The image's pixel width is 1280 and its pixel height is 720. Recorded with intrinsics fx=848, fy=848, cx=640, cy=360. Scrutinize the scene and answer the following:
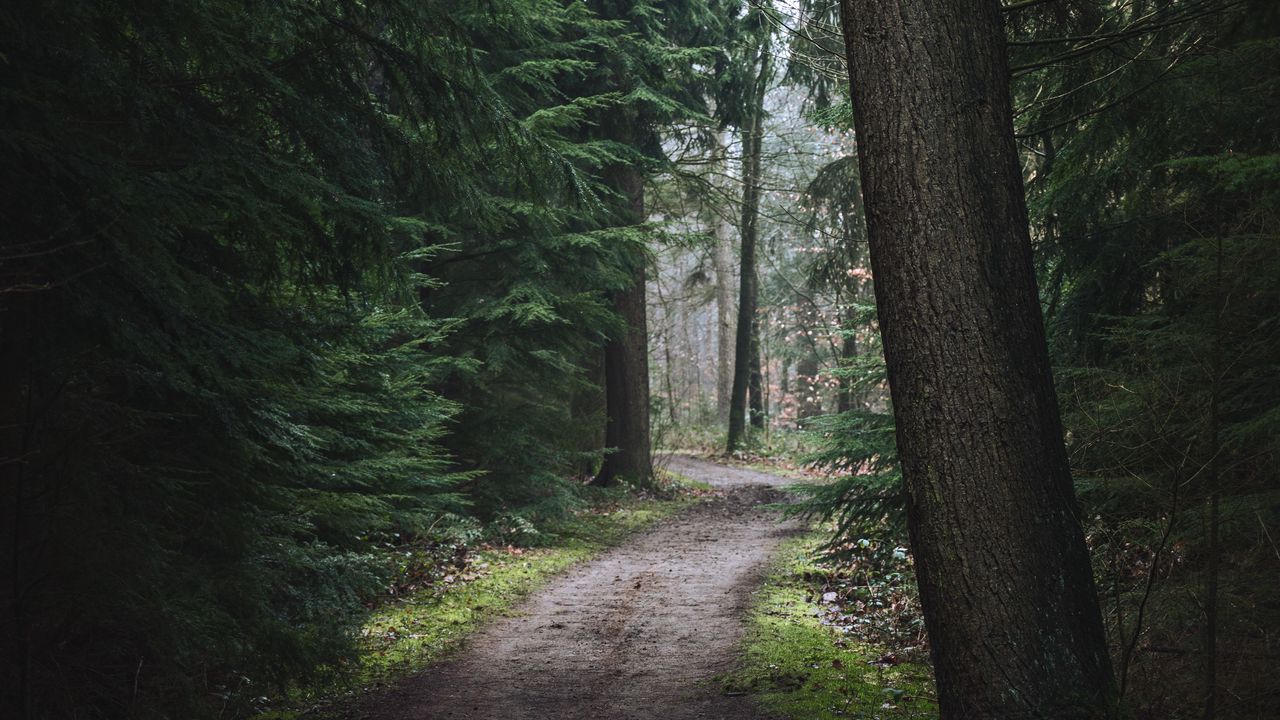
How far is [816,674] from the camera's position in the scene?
234 inches

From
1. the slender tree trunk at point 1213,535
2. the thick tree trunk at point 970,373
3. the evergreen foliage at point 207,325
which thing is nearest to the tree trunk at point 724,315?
the evergreen foliage at point 207,325

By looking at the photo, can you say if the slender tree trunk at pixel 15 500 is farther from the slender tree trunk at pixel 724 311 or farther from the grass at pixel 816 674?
the slender tree trunk at pixel 724 311

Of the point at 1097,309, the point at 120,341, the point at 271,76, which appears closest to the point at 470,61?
the point at 271,76

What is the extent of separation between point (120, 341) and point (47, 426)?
462 mm

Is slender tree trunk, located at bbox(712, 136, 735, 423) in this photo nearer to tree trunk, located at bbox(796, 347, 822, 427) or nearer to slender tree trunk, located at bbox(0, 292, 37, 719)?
tree trunk, located at bbox(796, 347, 822, 427)

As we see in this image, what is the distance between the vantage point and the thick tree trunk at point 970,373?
3514 millimetres

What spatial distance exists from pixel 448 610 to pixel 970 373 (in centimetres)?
621

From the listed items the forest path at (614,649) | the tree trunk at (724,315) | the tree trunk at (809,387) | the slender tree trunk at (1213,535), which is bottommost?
the forest path at (614,649)

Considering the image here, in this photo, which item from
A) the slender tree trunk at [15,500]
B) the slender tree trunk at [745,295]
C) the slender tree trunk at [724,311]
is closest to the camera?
the slender tree trunk at [15,500]

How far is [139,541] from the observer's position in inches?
152

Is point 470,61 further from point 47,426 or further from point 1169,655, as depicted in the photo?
point 1169,655

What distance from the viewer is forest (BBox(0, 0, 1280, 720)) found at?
359cm

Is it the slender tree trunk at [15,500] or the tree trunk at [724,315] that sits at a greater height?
the tree trunk at [724,315]

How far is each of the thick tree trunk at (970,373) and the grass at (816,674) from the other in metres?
1.44
